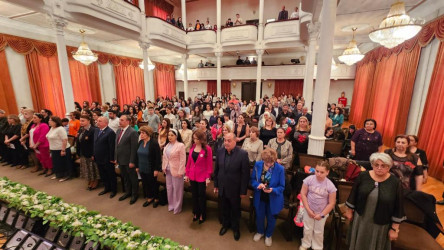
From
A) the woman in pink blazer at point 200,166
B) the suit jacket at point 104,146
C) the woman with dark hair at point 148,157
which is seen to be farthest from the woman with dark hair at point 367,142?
the suit jacket at point 104,146

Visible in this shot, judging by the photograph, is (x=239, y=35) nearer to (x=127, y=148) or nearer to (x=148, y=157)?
(x=127, y=148)

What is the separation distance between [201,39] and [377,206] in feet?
35.7

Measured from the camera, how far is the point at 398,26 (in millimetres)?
3590

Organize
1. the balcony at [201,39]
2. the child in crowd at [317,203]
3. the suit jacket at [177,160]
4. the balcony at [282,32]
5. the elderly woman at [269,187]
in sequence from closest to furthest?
the child in crowd at [317,203] < the elderly woman at [269,187] < the suit jacket at [177,160] < the balcony at [282,32] < the balcony at [201,39]

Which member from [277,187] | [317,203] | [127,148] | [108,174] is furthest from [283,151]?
[108,174]

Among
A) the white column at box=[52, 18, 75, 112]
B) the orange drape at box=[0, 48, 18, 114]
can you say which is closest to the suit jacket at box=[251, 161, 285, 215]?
the white column at box=[52, 18, 75, 112]

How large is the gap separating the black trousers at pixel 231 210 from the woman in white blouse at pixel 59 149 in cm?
384

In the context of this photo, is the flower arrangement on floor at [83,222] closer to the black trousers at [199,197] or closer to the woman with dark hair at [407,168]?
the black trousers at [199,197]

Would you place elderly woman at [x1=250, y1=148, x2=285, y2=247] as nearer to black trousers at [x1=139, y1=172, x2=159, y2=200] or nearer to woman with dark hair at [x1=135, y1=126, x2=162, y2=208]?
woman with dark hair at [x1=135, y1=126, x2=162, y2=208]

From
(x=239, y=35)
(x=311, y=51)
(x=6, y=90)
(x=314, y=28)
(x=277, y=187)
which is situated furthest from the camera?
(x=239, y=35)

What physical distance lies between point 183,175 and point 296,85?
13.0 m

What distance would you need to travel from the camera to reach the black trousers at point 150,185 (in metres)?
3.34

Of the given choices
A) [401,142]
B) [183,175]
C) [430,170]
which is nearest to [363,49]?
[430,170]

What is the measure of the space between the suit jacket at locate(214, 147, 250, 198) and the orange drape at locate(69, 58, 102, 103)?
10260 millimetres
